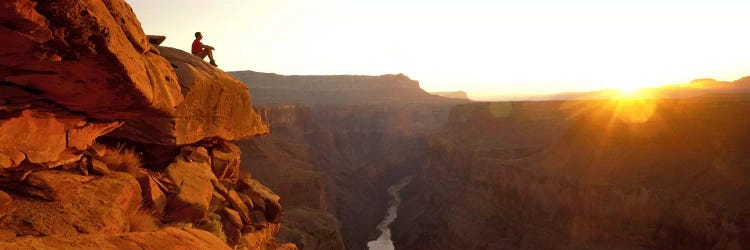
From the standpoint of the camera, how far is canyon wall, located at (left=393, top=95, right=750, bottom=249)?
98.7 ft

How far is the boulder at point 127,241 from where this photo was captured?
5.28 m

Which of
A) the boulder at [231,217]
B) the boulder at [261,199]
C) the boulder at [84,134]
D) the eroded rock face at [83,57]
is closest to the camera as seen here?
the eroded rock face at [83,57]

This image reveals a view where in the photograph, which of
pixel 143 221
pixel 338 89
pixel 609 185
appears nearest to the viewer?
pixel 143 221

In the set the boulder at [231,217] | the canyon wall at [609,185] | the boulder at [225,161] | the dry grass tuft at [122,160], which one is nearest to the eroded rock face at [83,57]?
the dry grass tuft at [122,160]

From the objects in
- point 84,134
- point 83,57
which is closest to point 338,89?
point 84,134

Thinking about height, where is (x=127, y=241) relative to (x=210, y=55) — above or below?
below

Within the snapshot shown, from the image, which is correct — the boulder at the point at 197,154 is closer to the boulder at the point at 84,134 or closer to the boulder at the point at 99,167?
the boulder at the point at 99,167

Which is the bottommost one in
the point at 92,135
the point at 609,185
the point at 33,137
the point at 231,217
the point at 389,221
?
the point at 389,221

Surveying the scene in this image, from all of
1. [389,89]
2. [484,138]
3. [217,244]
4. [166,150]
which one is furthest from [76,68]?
[389,89]

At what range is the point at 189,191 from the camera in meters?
10.3

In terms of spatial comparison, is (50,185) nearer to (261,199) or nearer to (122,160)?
(122,160)

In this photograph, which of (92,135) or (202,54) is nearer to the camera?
(92,135)

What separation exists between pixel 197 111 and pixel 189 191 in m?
2.09

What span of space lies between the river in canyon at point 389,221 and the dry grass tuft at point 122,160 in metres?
45.8
